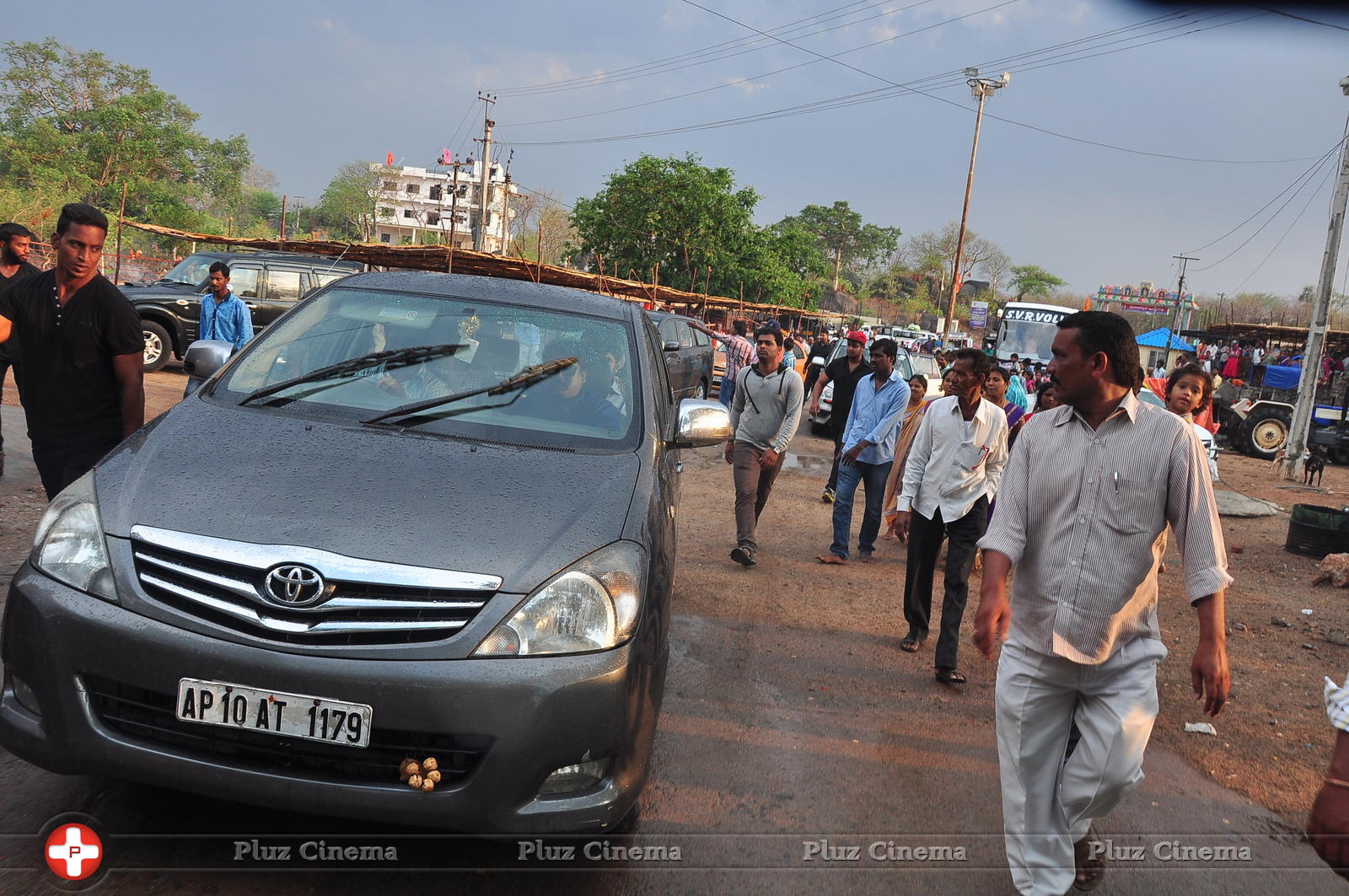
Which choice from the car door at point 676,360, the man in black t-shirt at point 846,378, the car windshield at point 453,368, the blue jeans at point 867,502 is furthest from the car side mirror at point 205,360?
the car door at point 676,360

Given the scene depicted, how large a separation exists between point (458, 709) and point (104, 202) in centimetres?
5262

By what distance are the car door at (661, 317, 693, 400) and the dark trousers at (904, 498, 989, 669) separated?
9.48 meters

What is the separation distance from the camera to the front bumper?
94.9 inches

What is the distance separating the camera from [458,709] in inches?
95.2

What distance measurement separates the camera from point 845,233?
109312 mm

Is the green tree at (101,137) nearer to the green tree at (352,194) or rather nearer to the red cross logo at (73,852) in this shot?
the green tree at (352,194)

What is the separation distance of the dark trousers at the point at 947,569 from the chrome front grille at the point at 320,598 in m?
3.43

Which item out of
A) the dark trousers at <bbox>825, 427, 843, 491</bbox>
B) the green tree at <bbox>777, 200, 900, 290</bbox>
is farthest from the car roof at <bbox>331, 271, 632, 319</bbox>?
the green tree at <bbox>777, 200, 900, 290</bbox>

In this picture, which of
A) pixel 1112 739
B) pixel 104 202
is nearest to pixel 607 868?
pixel 1112 739

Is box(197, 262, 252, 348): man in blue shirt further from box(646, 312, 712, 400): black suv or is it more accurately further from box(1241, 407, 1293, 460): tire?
box(1241, 407, 1293, 460): tire

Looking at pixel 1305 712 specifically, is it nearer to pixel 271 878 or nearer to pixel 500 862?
pixel 500 862

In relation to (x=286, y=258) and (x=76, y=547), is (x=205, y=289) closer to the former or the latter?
(x=286, y=258)

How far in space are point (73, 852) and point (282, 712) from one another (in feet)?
2.84

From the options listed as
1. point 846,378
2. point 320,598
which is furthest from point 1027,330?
point 320,598
